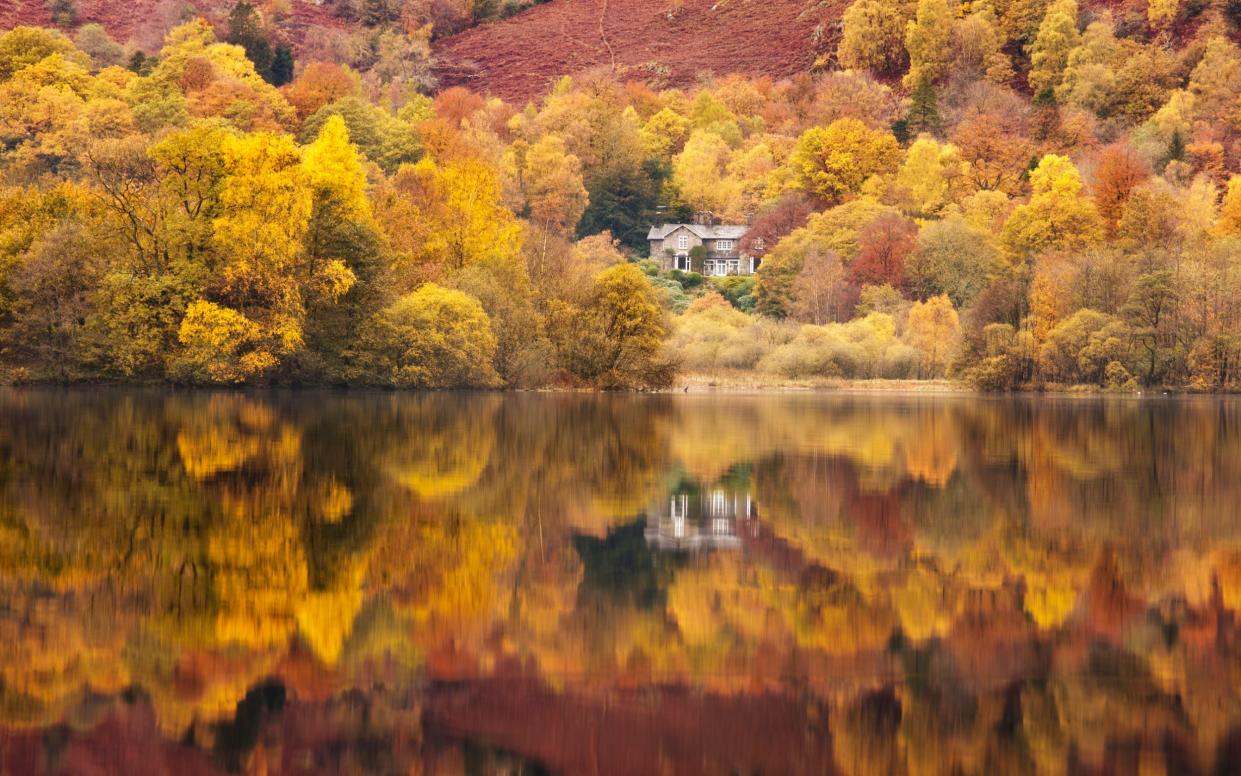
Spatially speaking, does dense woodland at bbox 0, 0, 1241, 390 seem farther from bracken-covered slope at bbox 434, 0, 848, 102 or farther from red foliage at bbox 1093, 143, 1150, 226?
bracken-covered slope at bbox 434, 0, 848, 102

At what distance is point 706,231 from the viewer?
379 ft

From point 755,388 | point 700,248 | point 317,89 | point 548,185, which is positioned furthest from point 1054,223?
point 317,89

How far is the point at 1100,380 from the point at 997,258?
2027 centimetres

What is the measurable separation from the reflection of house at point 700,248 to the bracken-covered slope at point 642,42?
197 feet

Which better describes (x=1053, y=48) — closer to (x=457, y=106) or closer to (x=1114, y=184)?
(x=1114, y=184)

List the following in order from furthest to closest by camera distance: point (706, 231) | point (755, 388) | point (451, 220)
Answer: point (706, 231)
point (755, 388)
point (451, 220)

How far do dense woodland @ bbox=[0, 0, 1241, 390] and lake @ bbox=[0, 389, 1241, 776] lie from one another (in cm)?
3082

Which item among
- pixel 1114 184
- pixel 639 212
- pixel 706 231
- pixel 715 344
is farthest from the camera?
pixel 639 212

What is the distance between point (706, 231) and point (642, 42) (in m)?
79.1

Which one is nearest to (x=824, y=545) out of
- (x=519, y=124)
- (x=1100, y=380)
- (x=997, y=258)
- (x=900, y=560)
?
(x=900, y=560)

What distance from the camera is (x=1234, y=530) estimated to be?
53.4 feet

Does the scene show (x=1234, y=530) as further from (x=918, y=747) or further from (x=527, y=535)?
(x=918, y=747)

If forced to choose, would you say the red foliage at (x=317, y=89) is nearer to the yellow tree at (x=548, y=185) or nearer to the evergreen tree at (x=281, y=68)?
the yellow tree at (x=548, y=185)

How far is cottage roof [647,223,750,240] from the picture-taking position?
115 m
